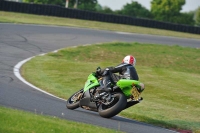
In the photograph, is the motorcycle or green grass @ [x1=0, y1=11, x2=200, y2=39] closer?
the motorcycle

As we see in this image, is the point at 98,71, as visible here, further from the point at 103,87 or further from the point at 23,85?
the point at 23,85

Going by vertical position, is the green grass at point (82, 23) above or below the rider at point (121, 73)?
below

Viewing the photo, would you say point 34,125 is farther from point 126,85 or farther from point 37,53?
point 37,53

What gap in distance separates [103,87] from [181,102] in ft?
15.7

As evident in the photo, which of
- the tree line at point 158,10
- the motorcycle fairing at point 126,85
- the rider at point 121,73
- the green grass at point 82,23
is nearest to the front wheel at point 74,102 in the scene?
the rider at point 121,73

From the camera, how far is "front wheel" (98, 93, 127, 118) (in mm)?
11227

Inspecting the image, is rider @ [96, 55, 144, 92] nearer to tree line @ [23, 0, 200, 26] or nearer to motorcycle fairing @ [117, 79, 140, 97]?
motorcycle fairing @ [117, 79, 140, 97]

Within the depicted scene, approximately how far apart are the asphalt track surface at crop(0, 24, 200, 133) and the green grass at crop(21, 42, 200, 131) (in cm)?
74

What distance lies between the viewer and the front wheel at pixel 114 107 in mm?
11227

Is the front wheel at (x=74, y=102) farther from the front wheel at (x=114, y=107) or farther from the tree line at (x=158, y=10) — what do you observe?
the tree line at (x=158, y=10)

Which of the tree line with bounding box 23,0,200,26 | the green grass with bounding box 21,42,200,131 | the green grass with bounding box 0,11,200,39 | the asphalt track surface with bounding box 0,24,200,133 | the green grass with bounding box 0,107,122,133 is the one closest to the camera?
the green grass with bounding box 0,107,122,133

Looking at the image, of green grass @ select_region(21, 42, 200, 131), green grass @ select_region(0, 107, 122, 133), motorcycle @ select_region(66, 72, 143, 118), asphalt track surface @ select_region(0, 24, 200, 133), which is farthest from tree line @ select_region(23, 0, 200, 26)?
green grass @ select_region(0, 107, 122, 133)

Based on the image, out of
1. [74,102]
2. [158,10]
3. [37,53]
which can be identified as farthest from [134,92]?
[158,10]

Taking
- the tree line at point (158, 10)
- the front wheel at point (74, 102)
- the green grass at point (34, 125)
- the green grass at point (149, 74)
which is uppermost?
the green grass at point (34, 125)
